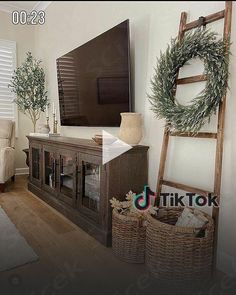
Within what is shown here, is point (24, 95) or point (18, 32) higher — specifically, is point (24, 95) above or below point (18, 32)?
below

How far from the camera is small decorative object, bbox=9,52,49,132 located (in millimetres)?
3545

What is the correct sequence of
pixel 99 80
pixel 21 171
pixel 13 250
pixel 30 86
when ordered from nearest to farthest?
pixel 13 250, pixel 99 80, pixel 30 86, pixel 21 171

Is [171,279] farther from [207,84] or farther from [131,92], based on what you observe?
[131,92]

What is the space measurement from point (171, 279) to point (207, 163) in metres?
0.67

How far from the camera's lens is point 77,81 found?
8.53ft

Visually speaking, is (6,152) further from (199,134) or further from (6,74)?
(199,134)

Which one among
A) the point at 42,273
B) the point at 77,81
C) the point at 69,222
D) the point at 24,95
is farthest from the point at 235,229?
the point at 24,95

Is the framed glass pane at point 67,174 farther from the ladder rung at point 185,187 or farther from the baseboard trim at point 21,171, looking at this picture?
the baseboard trim at point 21,171

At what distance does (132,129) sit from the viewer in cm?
182

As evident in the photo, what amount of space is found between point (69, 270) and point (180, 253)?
0.63 metres

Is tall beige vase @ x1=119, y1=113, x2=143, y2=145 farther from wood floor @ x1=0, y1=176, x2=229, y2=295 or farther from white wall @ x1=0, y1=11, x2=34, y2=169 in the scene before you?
white wall @ x1=0, y1=11, x2=34, y2=169

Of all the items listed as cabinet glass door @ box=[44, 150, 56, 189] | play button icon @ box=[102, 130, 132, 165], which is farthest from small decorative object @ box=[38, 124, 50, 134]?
play button icon @ box=[102, 130, 132, 165]
